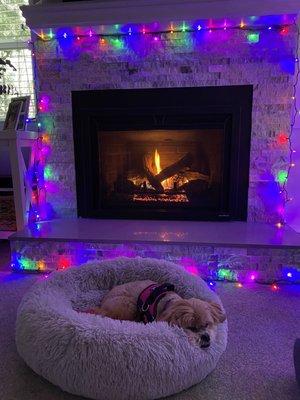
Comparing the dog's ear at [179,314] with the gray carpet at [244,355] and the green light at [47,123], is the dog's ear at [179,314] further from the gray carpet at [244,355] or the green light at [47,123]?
the green light at [47,123]

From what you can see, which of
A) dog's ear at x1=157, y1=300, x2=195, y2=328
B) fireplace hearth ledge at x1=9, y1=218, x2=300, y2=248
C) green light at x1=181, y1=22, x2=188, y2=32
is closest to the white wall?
fireplace hearth ledge at x1=9, y1=218, x2=300, y2=248

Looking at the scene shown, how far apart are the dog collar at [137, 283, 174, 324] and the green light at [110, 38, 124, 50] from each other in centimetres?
180

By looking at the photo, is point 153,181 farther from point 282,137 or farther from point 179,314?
point 179,314

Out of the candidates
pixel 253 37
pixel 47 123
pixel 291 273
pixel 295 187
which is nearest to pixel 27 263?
pixel 47 123

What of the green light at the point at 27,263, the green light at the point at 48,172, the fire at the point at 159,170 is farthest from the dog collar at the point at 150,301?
the green light at the point at 48,172

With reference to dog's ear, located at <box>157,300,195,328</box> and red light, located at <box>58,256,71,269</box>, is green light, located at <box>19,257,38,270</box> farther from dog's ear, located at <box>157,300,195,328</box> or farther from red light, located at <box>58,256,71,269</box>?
dog's ear, located at <box>157,300,195,328</box>

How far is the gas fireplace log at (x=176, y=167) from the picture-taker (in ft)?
8.70

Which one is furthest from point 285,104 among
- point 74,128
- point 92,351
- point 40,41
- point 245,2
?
point 92,351

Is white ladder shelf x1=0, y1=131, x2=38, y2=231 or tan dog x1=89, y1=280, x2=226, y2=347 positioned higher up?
white ladder shelf x1=0, y1=131, x2=38, y2=231

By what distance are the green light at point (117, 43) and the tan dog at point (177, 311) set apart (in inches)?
68.6

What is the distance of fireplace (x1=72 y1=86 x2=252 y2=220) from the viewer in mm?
2482

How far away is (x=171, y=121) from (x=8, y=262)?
1578 mm

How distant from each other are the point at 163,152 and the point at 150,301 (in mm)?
1462

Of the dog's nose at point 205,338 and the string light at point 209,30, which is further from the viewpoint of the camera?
the string light at point 209,30
